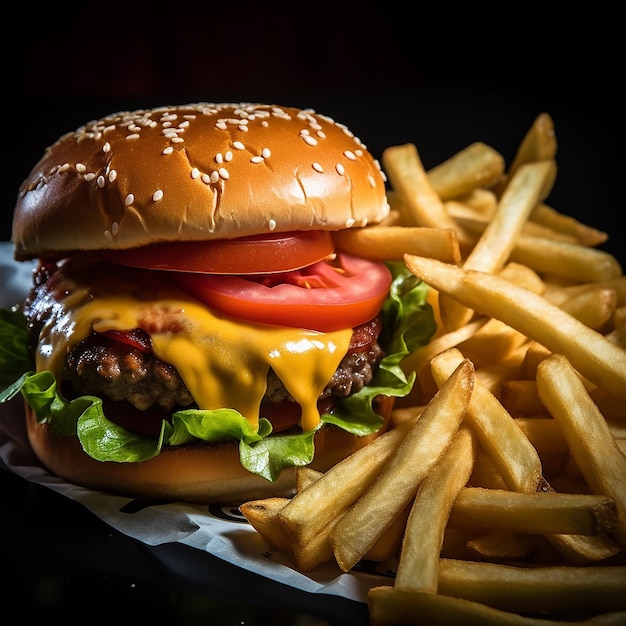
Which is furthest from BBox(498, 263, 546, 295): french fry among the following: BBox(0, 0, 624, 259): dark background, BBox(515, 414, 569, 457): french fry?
BBox(0, 0, 624, 259): dark background

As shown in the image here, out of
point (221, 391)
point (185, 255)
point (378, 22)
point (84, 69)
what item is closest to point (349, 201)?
point (185, 255)

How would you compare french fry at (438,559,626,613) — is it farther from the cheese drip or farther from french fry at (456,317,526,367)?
french fry at (456,317,526,367)

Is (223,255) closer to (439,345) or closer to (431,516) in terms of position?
(439,345)

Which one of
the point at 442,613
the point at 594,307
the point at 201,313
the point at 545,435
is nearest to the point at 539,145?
the point at 594,307

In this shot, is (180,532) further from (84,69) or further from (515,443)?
(84,69)

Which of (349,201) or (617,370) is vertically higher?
(349,201)

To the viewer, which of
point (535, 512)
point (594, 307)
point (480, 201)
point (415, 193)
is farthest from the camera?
point (480, 201)
